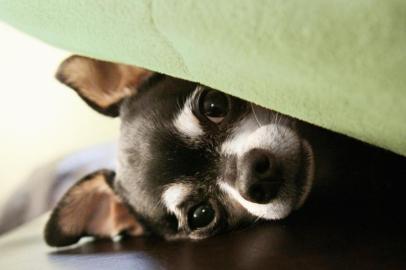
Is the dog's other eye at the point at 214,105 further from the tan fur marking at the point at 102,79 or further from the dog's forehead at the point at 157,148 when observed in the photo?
the tan fur marking at the point at 102,79

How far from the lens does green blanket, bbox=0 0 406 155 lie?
2.29 ft

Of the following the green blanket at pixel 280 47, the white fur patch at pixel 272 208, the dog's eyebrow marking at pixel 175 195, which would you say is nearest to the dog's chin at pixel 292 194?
the white fur patch at pixel 272 208

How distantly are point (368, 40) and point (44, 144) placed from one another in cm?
190

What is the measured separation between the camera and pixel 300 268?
844mm

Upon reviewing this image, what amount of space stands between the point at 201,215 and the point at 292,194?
1.07 ft

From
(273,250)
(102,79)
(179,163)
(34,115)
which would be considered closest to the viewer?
(273,250)

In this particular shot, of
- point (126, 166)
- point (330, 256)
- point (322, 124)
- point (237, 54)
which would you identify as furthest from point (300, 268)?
point (126, 166)

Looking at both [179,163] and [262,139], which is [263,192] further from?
[179,163]

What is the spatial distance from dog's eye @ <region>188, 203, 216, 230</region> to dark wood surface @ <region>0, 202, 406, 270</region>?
0.13 m

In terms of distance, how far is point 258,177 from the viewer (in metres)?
1.22

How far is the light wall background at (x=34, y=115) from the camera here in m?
2.18

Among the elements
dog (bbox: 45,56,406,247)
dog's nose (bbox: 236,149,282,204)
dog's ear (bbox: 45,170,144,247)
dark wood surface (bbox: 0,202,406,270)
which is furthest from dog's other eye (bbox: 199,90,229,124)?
dog's ear (bbox: 45,170,144,247)

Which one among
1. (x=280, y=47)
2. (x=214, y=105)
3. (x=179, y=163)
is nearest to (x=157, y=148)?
(x=179, y=163)

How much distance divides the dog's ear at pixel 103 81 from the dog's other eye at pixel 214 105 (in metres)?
0.25
